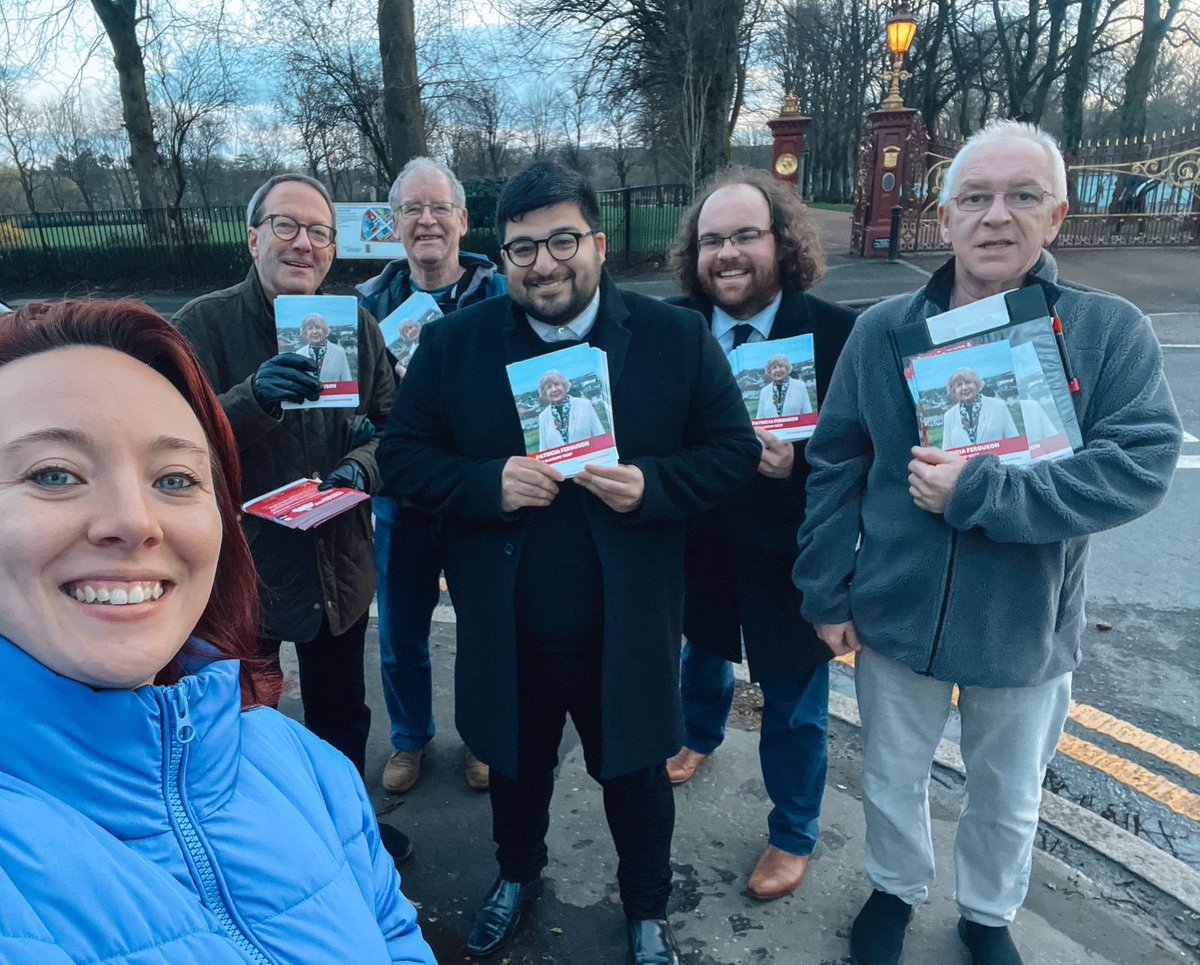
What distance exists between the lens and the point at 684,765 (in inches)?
121

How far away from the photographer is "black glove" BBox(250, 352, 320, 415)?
2205mm

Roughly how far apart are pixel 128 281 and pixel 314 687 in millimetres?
19887

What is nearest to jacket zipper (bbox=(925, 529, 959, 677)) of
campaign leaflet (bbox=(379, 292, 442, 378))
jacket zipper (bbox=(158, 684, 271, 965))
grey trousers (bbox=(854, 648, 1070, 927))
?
grey trousers (bbox=(854, 648, 1070, 927))

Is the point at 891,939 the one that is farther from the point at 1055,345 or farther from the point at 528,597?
the point at 1055,345

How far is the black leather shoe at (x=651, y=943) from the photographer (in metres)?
2.27

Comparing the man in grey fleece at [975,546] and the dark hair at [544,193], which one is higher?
the dark hair at [544,193]

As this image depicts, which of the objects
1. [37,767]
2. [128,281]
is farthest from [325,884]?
[128,281]

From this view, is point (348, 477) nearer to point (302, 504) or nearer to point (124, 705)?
point (302, 504)

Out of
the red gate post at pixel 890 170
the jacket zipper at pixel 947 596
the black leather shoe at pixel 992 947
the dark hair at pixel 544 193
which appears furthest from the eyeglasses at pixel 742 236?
the red gate post at pixel 890 170

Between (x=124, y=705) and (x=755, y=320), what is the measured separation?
206cm

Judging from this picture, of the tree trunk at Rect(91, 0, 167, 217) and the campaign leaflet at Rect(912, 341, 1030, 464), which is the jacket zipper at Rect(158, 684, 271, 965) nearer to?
the campaign leaflet at Rect(912, 341, 1030, 464)

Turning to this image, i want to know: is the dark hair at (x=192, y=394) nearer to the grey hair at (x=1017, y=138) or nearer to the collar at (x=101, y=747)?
the collar at (x=101, y=747)

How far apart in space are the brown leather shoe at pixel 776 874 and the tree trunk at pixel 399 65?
39.3 feet

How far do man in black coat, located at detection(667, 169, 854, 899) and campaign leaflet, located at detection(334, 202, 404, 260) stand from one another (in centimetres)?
1079
